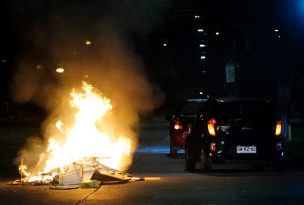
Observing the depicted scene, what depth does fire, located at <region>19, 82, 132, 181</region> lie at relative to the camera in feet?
53.5

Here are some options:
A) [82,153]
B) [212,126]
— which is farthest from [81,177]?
[212,126]

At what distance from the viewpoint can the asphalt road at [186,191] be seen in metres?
12.7

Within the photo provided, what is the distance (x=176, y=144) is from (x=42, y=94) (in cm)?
3913

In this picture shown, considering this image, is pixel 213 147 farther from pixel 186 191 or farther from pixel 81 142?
pixel 186 191

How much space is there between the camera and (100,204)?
12.3 metres

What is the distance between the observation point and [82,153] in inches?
653

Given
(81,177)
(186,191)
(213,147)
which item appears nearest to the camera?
(186,191)

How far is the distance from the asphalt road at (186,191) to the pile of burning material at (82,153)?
432 millimetres

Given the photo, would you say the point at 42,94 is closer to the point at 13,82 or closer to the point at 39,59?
the point at 13,82

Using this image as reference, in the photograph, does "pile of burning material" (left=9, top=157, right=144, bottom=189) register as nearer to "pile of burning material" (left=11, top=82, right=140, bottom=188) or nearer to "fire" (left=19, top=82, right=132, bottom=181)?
"pile of burning material" (left=11, top=82, right=140, bottom=188)

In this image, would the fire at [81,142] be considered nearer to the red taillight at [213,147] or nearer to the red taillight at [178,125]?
the red taillight at [213,147]

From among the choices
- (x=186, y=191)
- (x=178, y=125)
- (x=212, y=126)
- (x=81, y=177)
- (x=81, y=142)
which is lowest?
(x=186, y=191)

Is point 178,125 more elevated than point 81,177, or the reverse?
point 178,125

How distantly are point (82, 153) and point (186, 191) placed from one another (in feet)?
11.1
